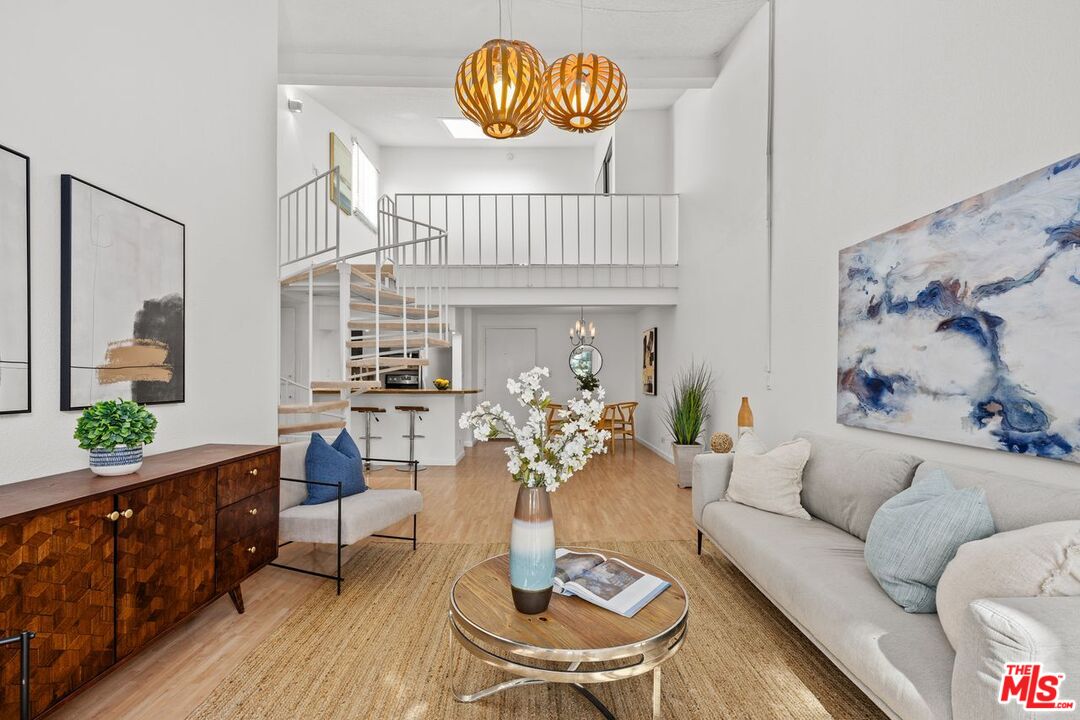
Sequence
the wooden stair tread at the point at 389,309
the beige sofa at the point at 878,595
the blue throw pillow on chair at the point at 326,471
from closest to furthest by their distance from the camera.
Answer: the beige sofa at the point at 878,595 → the blue throw pillow on chair at the point at 326,471 → the wooden stair tread at the point at 389,309

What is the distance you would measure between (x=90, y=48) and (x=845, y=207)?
12.6 ft

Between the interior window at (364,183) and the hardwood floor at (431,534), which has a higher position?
the interior window at (364,183)

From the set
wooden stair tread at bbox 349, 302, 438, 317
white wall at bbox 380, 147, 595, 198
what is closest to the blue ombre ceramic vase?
wooden stair tread at bbox 349, 302, 438, 317

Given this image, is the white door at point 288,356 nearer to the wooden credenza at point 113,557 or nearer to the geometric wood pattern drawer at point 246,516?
the geometric wood pattern drawer at point 246,516

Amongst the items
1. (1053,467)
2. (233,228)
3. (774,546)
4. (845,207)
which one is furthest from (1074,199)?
(233,228)

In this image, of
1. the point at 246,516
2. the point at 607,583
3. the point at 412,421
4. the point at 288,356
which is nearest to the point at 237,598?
the point at 246,516

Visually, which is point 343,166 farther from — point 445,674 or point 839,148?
point 445,674

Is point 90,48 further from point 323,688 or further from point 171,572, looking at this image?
point 323,688

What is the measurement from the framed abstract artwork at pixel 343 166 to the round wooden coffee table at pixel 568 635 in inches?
261

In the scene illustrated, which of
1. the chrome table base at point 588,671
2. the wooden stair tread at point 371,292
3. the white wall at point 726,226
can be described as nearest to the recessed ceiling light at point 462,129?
the white wall at point 726,226

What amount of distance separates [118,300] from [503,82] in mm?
2010

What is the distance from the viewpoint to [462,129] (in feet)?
27.9

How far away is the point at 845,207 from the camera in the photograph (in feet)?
10.4

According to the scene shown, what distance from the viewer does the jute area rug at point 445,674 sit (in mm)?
1919
